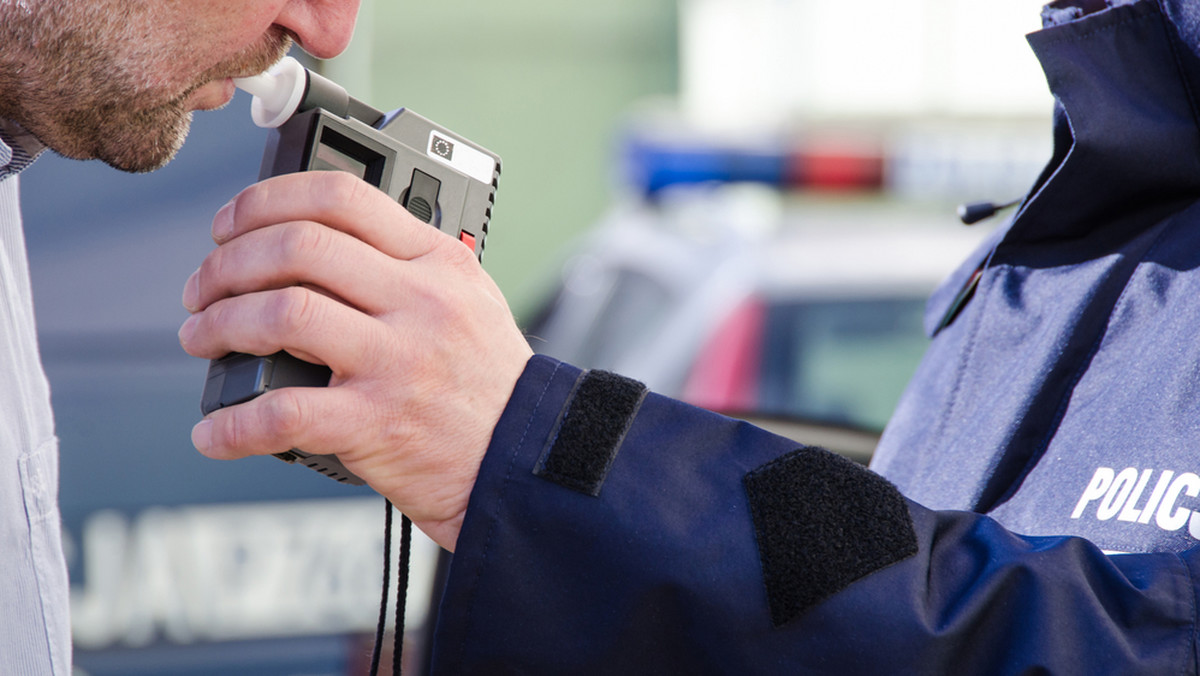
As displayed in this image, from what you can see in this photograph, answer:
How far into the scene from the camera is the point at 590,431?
1.01 metres

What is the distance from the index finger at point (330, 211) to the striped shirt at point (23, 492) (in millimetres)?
357

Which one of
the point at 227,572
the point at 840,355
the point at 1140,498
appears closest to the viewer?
the point at 1140,498

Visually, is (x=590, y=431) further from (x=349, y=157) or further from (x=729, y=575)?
(x=349, y=157)

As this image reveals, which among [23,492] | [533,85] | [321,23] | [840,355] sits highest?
[321,23]

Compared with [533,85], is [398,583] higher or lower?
lower

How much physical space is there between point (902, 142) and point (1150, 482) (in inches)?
203

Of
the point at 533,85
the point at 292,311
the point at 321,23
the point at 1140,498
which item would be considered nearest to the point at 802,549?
the point at 1140,498

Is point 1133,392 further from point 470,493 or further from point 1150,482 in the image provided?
point 470,493

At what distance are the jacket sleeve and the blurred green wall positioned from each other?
971 centimetres

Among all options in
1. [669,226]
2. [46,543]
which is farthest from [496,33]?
[46,543]

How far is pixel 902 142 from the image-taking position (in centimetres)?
602

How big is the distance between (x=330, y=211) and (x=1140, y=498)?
28.5 inches

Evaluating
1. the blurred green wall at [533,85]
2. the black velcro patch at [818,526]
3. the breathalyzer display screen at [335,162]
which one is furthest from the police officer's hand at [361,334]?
the blurred green wall at [533,85]

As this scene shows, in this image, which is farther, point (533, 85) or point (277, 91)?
point (533, 85)
